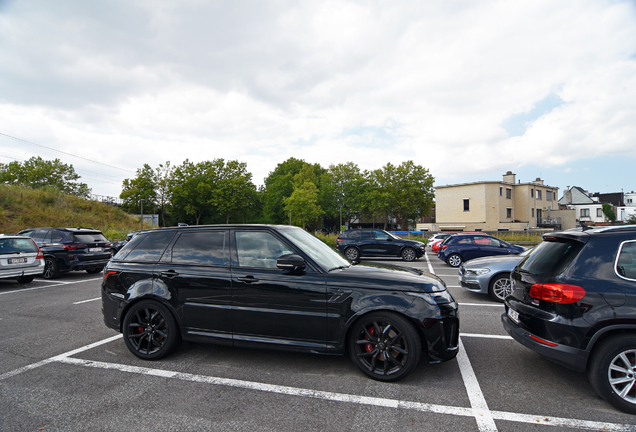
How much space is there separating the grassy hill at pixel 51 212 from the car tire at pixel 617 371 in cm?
2780

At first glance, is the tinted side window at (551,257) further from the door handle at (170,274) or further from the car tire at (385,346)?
the door handle at (170,274)

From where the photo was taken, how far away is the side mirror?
3826 millimetres

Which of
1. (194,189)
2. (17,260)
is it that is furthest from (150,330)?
(194,189)

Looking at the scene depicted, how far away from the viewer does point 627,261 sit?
3.30m

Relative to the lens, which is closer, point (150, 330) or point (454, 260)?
point (150, 330)

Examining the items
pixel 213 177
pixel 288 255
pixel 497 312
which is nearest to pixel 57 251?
pixel 288 255

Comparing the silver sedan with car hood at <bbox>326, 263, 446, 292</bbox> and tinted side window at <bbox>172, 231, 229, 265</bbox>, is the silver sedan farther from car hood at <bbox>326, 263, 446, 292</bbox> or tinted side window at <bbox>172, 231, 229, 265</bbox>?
tinted side window at <bbox>172, 231, 229, 265</bbox>

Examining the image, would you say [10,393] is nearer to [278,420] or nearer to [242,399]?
[242,399]

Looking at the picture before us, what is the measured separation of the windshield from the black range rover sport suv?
0.02m

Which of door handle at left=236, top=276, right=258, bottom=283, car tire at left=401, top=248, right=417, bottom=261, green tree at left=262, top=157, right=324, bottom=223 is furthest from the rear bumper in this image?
green tree at left=262, top=157, right=324, bottom=223

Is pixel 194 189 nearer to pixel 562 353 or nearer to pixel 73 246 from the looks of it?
pixel 73 246

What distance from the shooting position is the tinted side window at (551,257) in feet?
11.6

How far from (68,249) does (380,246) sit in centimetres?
1319

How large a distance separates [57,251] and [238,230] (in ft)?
35.2
